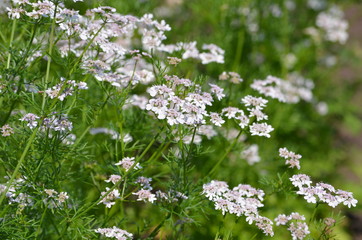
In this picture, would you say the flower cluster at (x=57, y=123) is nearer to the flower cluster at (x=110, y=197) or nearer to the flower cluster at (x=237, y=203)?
the flower cluster at (x=110, y=197)

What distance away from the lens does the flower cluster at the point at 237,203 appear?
3.07 m

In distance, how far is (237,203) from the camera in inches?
126

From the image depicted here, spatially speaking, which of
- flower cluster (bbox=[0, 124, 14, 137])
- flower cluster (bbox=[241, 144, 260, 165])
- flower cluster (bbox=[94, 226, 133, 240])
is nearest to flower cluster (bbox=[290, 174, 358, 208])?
flower cluster (bbox=[94, 226, 133, 240])

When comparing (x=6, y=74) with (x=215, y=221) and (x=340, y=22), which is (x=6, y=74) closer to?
(x=215, y=221)

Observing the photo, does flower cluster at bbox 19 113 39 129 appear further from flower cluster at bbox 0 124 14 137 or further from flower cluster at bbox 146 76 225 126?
flower cluster at bbox 146 76 225 126

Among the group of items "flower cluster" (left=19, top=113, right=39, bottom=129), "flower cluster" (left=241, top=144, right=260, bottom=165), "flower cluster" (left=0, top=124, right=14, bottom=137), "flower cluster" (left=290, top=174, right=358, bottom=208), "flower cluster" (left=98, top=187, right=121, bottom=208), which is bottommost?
"flower cluster" (left=98, top=187, right=121, bottom=208)

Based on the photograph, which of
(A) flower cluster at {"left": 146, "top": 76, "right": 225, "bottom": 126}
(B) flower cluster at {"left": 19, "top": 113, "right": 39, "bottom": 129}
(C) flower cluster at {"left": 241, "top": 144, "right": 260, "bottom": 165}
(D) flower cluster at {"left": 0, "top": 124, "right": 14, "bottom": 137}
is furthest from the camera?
(C) flower cluster at {"left": 241, "top": 144, "right": 260, "bottom": 165}

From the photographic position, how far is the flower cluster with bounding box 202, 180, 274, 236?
3067mm

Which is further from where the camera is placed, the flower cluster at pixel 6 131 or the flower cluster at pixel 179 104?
the flower cluster at pixel 6 131

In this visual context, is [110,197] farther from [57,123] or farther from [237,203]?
[237,203]

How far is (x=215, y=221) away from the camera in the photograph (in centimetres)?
551

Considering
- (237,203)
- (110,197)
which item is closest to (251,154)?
(237,203)

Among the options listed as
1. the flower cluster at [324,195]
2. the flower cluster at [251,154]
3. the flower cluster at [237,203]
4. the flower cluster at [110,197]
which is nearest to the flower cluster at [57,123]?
the flower cluster at [110,197]

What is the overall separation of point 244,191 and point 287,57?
4.25m
